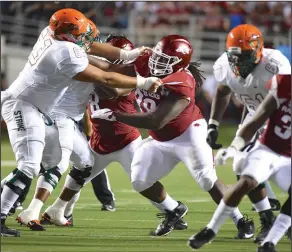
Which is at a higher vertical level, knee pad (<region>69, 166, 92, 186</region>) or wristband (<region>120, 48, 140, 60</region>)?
wristband (<region>120, 48, 140, 60</region>)

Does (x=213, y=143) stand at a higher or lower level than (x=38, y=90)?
lower

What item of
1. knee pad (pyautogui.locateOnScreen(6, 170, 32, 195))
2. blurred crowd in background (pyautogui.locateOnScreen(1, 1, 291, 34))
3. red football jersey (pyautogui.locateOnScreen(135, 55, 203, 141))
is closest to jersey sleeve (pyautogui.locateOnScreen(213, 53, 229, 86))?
red football jersey (pyautogui.locateOnScreen(135, 55, 203, 141))

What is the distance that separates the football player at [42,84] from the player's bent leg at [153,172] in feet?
1.72

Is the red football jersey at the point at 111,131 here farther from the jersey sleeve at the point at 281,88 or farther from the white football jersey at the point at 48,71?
the jersey sleeve at the point at 281,88

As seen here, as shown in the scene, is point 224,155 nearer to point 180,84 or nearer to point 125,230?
point 180,84

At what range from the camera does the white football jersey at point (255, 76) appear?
649cm

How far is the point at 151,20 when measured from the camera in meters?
19.1

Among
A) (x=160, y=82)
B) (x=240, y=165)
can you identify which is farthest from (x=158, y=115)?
(x=240, y=165)

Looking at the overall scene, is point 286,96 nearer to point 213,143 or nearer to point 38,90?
point 213,143

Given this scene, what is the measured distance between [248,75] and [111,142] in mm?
1233

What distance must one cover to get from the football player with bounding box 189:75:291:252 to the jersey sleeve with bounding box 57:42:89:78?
1.22m

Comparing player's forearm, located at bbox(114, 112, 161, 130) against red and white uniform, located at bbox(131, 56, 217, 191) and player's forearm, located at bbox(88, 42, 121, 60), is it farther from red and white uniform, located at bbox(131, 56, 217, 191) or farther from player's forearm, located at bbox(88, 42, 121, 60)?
player's forearm, located at bbox(88, 42, 121, 60)

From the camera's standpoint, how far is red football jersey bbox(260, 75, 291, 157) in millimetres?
5527

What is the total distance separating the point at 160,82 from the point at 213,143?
3.07 ft
